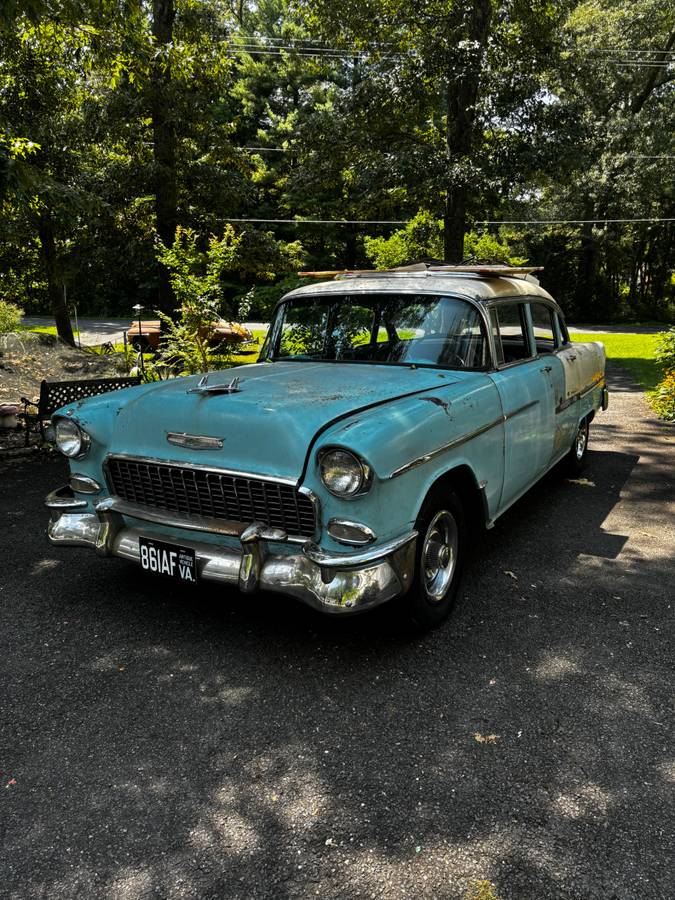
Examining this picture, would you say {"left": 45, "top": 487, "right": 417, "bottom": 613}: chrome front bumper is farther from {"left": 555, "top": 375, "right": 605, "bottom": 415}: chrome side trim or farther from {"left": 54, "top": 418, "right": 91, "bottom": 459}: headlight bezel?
{"left": 555, "top": 375, "right": 605, "bottom": 415}: chrome side trim

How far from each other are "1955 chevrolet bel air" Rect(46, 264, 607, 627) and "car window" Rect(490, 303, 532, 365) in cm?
2

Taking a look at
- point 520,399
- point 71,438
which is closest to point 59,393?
point 71,438

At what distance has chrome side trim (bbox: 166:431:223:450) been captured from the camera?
10.1 feet

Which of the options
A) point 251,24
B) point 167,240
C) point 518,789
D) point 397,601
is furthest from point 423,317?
point 251,24

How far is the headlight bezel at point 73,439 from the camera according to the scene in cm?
359

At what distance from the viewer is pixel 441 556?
3414 millimetres

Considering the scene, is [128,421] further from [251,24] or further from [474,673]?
[251,24]

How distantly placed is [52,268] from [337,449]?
12.7 metres

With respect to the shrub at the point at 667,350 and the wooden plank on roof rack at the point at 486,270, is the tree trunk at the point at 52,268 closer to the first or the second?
the wooden plank on roof rack at the point at 486,270

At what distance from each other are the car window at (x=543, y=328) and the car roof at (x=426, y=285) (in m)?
0.27

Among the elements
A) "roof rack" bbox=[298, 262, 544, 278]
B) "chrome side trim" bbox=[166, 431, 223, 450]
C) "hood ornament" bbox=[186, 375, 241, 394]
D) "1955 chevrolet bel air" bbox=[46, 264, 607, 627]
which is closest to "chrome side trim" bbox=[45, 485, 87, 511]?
"1955 chevrolet bel air" bbox=[46, 264, 607, 627]

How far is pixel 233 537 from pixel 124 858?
1.35 meters

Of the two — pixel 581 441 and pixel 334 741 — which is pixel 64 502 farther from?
pixel 581 441

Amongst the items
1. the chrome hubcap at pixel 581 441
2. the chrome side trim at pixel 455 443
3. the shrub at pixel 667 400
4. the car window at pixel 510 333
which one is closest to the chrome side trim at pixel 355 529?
the chrome side trim at pixel 455 443
